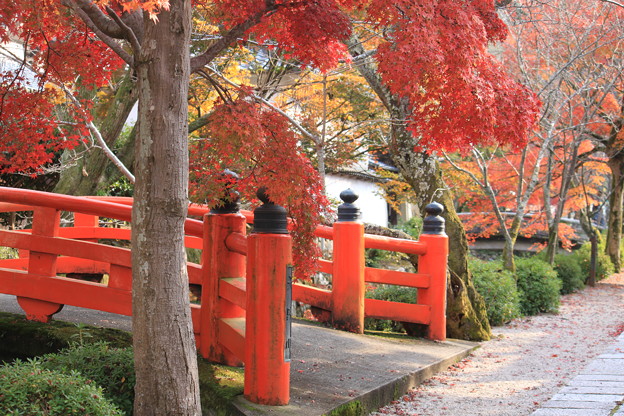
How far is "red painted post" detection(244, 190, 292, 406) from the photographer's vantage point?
423cm

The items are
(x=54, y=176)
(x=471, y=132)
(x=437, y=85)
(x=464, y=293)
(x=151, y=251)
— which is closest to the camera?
(x=151, y=251)

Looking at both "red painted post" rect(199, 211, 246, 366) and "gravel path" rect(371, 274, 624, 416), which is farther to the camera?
"gravel path" rect(371, 274, 624, 416)

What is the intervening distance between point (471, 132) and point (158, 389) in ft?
9.77

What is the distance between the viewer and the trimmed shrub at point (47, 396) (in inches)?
129

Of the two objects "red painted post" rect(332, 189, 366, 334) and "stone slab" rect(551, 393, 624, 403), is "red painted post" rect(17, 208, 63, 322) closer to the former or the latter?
"red painted post" rect(332, 189, 366, 334)

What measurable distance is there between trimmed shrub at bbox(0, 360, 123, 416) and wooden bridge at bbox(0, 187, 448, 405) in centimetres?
113

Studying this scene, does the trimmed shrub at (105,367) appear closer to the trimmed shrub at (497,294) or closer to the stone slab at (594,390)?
the stone slab at (594,390)

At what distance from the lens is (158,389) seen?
3785mm

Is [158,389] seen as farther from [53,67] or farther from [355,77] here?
[355,77]

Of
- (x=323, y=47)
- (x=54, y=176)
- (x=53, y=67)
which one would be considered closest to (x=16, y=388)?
(x=53, y=67)

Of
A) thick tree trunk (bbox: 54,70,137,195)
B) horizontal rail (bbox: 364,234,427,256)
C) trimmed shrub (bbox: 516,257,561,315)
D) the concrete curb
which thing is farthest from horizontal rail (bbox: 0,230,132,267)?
trimmed shrub (bbox: 516,257,561,315)

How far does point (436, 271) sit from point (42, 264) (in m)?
4.10

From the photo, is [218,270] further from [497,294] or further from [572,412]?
[497,294]

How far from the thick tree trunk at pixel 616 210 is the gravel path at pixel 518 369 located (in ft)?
26.5
